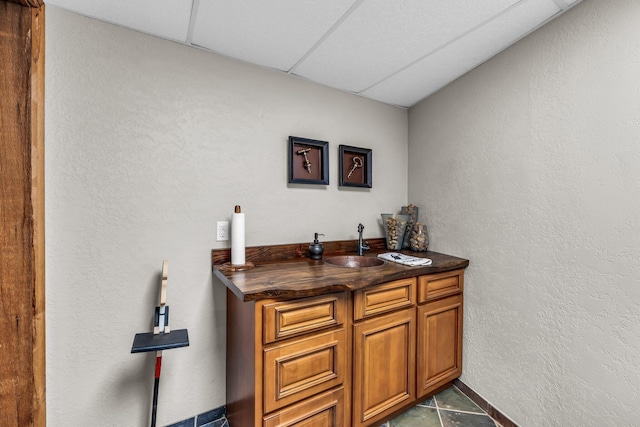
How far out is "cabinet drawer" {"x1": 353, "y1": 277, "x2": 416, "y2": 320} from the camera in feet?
4.65

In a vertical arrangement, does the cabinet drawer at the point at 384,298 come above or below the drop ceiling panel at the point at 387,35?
below

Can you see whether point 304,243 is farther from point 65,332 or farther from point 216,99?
point 65,332

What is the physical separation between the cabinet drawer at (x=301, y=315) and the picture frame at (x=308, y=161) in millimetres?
847

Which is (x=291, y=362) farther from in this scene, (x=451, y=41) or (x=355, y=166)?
(x=451, y=41)

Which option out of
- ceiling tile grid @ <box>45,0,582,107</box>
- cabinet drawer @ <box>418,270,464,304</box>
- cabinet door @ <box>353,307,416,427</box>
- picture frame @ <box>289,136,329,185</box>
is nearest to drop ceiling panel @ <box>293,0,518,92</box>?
ceiling tile grid @ <box>45,0,582,107</box>

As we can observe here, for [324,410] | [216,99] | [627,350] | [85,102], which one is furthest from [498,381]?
[85,102]

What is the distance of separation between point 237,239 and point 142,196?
0.52 metres

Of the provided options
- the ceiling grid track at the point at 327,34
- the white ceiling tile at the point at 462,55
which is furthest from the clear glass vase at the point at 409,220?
the ceiling grid track at the point at 327,34

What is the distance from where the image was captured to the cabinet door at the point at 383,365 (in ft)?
4.67

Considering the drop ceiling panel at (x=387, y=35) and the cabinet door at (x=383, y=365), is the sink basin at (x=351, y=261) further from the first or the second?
the drop ceiling panel at (x=387, y=35)

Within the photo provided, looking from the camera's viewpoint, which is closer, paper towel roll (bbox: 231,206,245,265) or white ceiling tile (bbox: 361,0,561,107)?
white ceiling tile (bbox: 361,0,561,107)

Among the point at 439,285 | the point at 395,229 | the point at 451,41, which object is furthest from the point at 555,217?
the point at 451,41

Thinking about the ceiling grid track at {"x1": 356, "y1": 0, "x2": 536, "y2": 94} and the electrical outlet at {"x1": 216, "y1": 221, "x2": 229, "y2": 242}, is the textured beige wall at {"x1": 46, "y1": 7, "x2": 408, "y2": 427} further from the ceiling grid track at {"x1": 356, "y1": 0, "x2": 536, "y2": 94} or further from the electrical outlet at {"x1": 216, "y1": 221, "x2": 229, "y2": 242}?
the ceiling grid track at {"x1": 356, "y1": 0, "x2": 536, "y2": 94}

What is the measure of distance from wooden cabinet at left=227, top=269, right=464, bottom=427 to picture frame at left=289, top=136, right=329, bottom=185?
0.84 m
